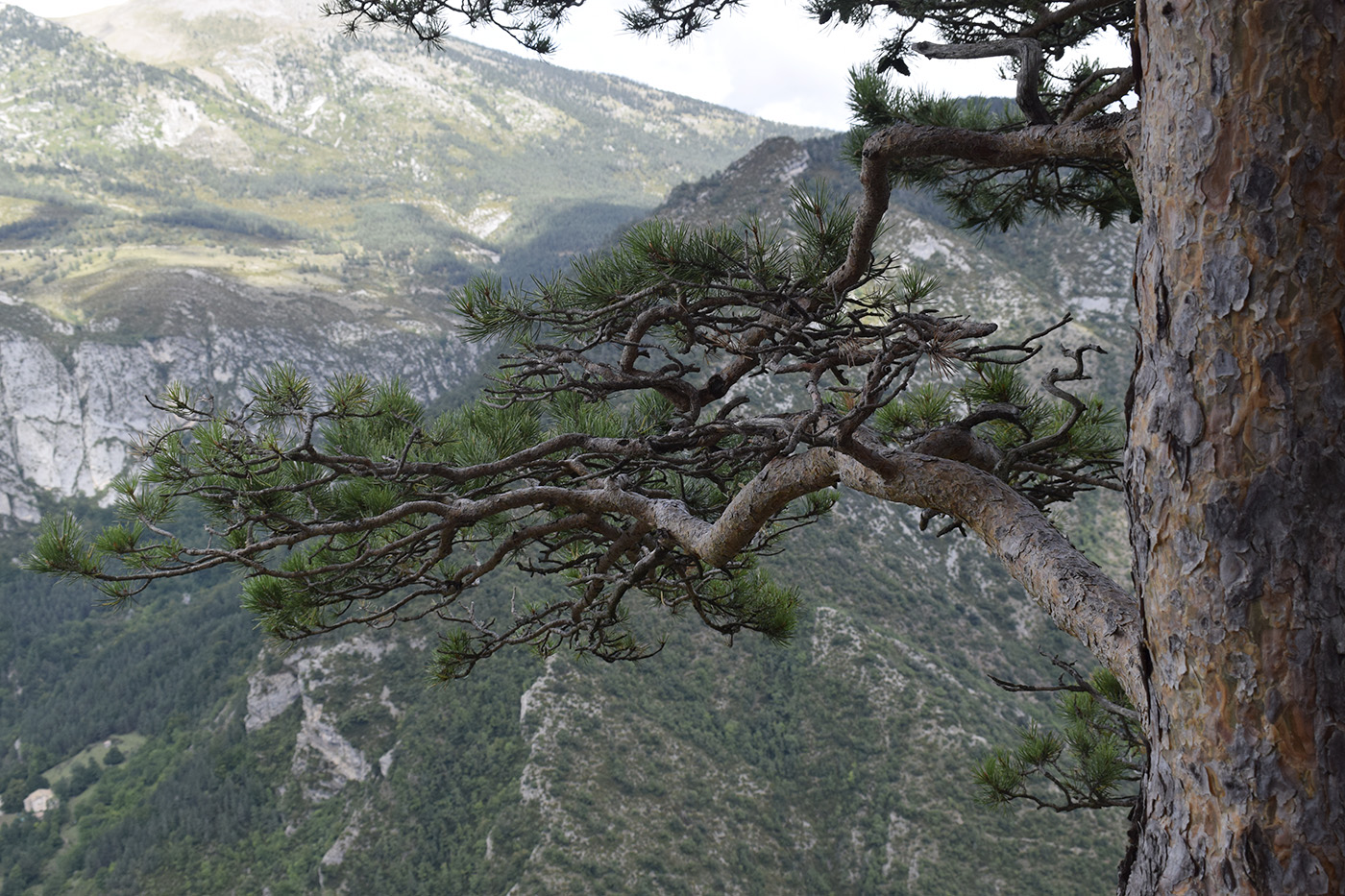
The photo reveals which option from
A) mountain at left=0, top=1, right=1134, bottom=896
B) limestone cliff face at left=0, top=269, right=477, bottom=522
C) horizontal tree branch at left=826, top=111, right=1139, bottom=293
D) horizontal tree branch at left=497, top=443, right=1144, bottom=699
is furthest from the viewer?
limestone cliff face at left=0, top=269, right=477, bottom=522

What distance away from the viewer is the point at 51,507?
44.2 m

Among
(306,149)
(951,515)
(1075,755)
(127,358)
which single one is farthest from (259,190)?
(951,515)

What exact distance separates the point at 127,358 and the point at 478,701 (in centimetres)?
3837

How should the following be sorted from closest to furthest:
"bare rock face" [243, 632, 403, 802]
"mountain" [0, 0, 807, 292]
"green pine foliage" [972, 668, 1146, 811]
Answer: "green pine foliage" [972, 668, 1146, 811] → "bare rock face" [243, 632, 403, 802] → "mountain" [0, 0, 807, 292]

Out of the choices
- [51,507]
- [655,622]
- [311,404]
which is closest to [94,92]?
[51,507]

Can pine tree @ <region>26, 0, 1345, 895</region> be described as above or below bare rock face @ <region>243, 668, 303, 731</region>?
above

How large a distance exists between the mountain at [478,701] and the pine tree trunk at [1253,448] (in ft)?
4.55

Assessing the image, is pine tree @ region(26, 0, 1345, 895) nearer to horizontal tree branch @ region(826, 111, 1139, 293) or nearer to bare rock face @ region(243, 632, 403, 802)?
horizontal tree branch @ region(826, 111, 1139, 293)

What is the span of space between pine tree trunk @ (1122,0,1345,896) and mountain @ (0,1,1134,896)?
139 cm

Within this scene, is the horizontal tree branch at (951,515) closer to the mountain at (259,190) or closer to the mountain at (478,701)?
the mountain at (478,701)

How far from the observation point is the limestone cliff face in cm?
4509

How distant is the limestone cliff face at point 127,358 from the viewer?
4509 centimetres

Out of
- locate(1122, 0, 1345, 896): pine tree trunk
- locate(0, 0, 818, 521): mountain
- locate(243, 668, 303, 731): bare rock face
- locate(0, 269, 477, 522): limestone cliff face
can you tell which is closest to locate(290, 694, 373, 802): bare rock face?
locate(243, 668, 303, 731): bare rock face

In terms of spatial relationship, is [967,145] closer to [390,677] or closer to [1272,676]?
[1272,676]
